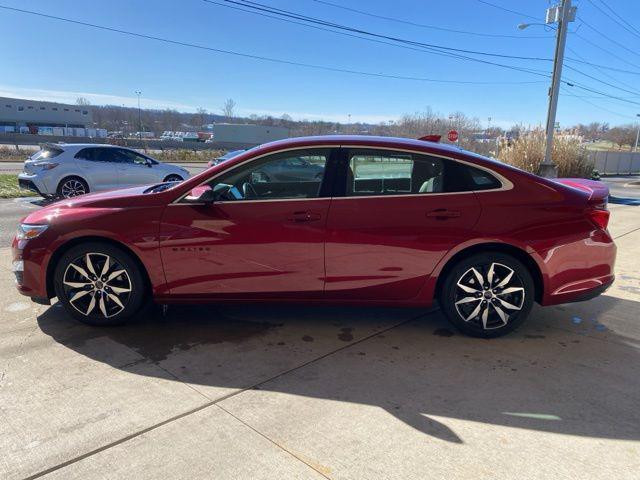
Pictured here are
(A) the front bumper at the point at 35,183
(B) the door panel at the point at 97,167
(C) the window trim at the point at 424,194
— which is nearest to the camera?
(C) the window trim at the point at 424,194

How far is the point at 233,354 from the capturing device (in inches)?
146

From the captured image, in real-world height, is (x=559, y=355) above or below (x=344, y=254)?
below

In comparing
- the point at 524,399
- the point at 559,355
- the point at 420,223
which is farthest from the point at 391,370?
the point at 559,355

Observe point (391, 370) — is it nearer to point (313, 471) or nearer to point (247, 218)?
point (313, 471)

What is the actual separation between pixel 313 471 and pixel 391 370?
124 cm

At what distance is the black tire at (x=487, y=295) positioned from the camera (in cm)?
391

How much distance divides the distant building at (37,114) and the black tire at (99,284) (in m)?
100.0

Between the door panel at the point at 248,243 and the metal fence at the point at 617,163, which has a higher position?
the metal fence at the point at 617,163

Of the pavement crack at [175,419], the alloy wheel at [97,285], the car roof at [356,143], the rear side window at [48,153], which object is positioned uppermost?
the car roof at [356,143]

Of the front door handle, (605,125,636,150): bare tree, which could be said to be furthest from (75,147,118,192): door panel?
(605,125,636,150): bare tree

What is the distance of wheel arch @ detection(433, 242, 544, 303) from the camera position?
12.8 ft

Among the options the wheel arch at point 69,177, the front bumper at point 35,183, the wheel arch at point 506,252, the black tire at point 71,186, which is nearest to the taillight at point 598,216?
the wheel arch at point 506,252

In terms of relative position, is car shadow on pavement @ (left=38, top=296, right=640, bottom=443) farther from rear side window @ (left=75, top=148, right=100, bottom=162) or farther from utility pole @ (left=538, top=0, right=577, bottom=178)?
utility pole @ (left=538, top=0, right=577, bottom=178)

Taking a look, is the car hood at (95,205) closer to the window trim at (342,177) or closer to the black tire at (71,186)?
the window trim at (342,177)
